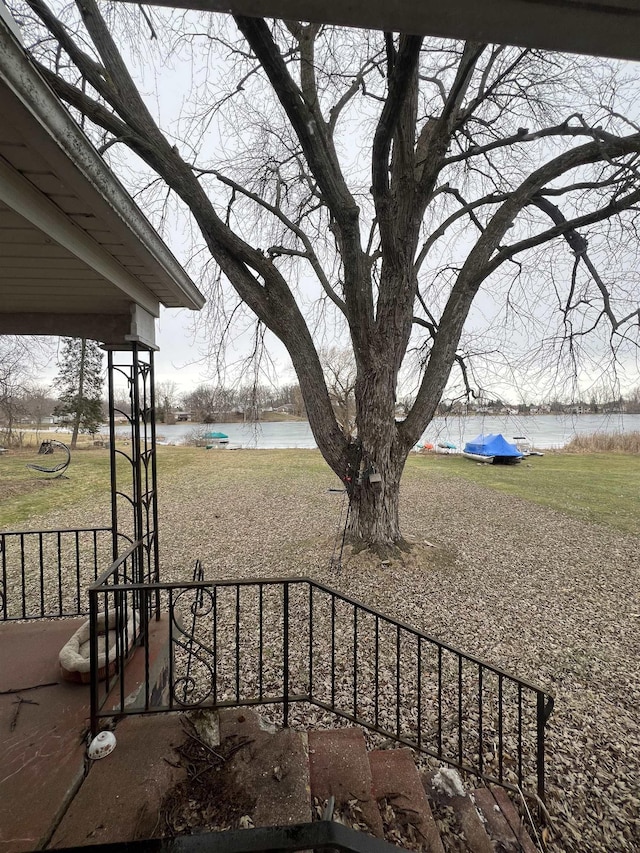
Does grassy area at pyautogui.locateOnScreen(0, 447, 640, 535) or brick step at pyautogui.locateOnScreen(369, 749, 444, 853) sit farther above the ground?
brick step at pyautogui.locateOnScreen(369, 749, 444, 853)

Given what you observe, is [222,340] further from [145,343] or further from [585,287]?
[585,287]

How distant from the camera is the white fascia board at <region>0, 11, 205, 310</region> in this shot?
3.54 ft

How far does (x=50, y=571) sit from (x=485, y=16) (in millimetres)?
7285

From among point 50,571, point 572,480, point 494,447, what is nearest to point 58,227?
point 50,571

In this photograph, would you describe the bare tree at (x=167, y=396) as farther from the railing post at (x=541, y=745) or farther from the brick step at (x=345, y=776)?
the railing post at (x=541, y=745)

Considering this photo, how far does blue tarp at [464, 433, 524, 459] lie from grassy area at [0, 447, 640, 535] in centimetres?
67

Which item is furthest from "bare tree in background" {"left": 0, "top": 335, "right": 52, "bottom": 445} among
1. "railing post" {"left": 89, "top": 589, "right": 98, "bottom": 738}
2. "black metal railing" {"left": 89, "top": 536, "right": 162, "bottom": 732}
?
A: "railing post" {"left": 89, "top": 589, "right": 98, "bottom": 738}

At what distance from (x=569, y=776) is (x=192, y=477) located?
13089mm

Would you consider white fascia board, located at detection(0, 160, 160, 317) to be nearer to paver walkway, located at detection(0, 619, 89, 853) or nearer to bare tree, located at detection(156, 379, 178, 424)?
paver walkway, located at detection(0, 619, 89, 853)

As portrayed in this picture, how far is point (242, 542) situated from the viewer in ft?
22.9

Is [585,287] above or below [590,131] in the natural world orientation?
below

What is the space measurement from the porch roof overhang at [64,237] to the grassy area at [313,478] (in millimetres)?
7128

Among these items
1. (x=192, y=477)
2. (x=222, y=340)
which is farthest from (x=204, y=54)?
(x=192, y=477)

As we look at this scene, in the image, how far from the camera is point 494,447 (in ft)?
58.4
